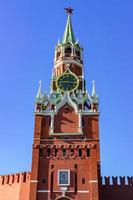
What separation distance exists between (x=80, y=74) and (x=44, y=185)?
14.6m

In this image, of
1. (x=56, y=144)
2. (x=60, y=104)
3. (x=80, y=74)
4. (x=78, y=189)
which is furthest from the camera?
(x=80, y=74)

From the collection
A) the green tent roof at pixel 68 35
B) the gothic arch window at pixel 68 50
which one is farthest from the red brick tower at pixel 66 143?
Result: the green tent roof at pixel 68 35

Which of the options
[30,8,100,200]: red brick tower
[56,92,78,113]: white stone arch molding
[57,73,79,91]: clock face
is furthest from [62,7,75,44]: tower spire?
[56,92,78,113]: white stone arch molding

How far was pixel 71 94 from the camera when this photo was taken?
1453 inches

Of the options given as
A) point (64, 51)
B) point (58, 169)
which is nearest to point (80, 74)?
point (64, 51)

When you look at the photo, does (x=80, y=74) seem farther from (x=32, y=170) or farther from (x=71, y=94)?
(x=32, y=170)

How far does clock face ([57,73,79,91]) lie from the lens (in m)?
37.6

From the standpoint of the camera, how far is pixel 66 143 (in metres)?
33.0

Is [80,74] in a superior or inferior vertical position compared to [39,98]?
superior

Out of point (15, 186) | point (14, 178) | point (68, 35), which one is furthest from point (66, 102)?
point (68, 35)

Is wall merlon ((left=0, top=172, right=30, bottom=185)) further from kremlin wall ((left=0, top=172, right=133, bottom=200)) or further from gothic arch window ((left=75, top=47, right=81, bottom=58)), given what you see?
gothic arch window ((left=75, top=47, right=81, bottom=58))

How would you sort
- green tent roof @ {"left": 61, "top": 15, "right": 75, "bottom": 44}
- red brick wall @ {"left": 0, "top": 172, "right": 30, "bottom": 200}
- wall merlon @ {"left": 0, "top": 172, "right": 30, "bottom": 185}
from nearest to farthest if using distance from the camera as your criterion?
1. red brick wall @ {"left": 0, "top": 172, "right": 30, "bottom": 200}
2. wall merlon @ {"left": 0, "top": 172, "right": 30, "bottom": 185}
3. green tent roof @ {"left": 61, "top": 15, "right": 75, "bottom": 44}

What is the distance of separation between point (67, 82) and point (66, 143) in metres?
7.64

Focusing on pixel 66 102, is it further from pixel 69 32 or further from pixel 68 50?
pixel 69 32
